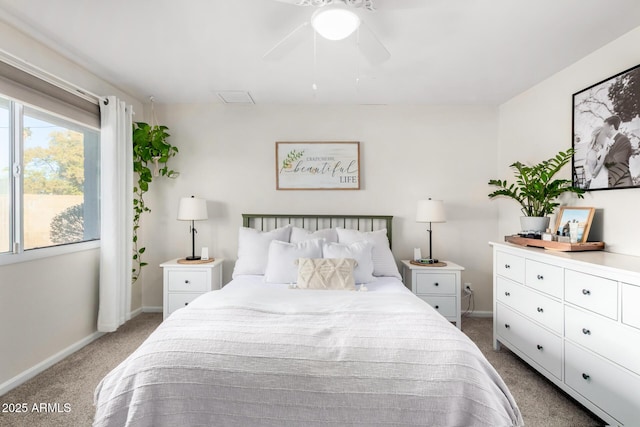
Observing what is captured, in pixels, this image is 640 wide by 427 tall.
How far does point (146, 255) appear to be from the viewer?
371 centimetres

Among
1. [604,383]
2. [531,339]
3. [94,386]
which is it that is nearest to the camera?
[604,383]

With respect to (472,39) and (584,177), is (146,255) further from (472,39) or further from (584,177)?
(584,177)

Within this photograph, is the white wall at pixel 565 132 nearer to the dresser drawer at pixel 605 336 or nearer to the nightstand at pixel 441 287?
the dresser drawer at pixel 605 336

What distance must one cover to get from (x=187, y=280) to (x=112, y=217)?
94 cm

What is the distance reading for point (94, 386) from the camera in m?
2.18

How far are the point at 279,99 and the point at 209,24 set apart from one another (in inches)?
57.6

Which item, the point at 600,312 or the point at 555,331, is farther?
→ the point at 555,331

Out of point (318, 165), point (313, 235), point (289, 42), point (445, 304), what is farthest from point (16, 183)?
point (445, 304)

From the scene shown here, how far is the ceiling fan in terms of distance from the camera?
154 cm

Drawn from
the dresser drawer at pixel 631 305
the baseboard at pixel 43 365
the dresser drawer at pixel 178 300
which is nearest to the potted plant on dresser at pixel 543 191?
the dresser drawer at pixel 631 305

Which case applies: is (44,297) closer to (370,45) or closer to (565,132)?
(370,45)

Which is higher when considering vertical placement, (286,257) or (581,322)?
(286,257)

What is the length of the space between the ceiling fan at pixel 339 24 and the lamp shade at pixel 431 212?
5.86 feet

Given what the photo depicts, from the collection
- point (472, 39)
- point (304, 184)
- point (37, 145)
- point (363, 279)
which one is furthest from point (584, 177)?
point (37, 145)
